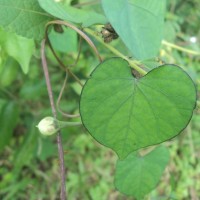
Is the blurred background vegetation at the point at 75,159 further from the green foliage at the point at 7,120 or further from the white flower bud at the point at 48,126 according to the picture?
the white flower bud at the point at 48,126

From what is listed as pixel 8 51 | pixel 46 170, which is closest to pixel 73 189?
pixel 46 170

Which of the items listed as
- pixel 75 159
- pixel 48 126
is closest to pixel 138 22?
pixel 48 126

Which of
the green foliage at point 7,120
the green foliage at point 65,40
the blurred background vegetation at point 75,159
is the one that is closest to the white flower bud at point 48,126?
the green foliage at point 65,40

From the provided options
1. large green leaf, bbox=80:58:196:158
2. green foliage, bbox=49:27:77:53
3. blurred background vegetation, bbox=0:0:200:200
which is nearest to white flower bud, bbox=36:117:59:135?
large green leaf, bbox=80:58:196:158

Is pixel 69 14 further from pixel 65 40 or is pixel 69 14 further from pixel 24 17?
pixel 65 40

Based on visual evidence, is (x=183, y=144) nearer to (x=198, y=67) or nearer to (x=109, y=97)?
(x=198, y=67)

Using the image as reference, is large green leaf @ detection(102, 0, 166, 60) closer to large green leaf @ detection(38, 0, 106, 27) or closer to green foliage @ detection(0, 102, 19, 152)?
large green leaf @ detection(38, 0, 106, 27)
